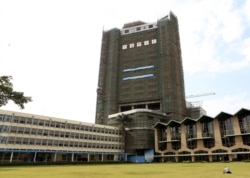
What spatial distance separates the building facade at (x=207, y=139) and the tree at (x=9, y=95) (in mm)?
72436

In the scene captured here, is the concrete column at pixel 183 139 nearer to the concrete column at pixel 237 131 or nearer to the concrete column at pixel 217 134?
the concrete column at pixel 217 134

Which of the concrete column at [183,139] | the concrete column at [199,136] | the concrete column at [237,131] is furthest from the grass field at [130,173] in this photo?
the concrete column at [183,139]

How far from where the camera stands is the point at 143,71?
149375mm

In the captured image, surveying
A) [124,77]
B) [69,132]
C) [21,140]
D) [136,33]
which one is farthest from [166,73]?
[21,140]

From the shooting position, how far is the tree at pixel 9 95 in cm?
3916

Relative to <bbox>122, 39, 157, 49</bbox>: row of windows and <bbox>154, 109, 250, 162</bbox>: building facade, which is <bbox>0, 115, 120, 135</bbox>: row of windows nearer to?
<bbox>154, 109, 250, 162</bbox>: building facade

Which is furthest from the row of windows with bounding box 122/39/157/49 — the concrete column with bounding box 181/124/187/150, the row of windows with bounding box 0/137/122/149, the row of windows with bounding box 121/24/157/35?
the row of windows with bounding box 0/137/122/149

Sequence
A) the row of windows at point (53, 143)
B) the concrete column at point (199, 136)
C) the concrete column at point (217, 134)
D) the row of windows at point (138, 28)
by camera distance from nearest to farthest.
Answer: the row of windows at point (53, 143), the concrete column at point (217, 134), the concrete column at point (199, 136), the row of windows at point (138, 28)

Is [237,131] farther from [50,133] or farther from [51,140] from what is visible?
[50,133]

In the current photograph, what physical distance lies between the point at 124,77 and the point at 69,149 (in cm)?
7453

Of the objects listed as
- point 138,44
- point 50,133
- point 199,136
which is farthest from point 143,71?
point 50,133

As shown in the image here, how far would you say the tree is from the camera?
3916 cm

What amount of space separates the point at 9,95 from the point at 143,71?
114669 mm

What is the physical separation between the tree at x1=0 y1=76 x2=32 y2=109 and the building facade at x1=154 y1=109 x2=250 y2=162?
7244cm
